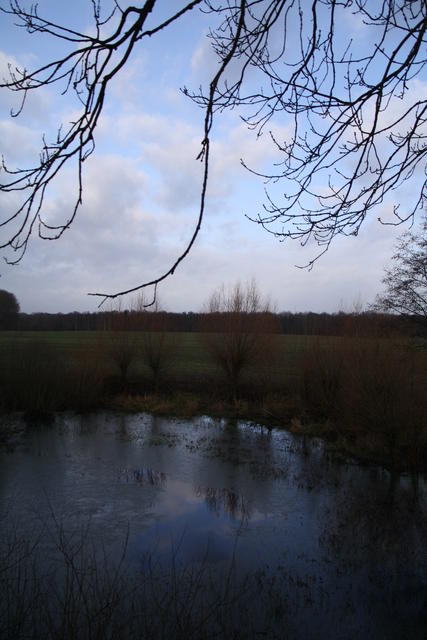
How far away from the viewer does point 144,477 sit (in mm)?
11102

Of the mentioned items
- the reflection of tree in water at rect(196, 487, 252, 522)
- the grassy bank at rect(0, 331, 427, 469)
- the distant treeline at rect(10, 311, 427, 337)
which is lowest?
the reflection of tree in water at rect(196, 487, 252, 522)

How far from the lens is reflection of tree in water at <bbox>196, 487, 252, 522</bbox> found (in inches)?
356

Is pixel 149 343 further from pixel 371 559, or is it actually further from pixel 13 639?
pixel 13 639

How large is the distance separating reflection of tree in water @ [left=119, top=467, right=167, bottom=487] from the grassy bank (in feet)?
18.2

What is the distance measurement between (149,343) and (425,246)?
478 inches


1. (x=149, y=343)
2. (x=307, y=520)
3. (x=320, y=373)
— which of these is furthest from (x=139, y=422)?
(x=307, y=520)

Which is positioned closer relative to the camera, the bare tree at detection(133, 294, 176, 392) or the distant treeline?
the distant treeline

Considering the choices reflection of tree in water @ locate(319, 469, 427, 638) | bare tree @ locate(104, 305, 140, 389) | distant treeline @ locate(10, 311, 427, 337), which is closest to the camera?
reflection of tree in water @ locate(319, 469, 427, 638)

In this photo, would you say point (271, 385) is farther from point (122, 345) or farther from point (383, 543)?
point (383, 543)

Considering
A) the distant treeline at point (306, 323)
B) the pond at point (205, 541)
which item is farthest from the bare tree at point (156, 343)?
the pond at point (205, 541)

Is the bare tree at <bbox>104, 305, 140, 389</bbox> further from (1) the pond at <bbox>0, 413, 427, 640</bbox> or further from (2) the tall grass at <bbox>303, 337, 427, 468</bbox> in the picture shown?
(2) the tall grass at <bbox>303, 337, 427, 468</bbox>

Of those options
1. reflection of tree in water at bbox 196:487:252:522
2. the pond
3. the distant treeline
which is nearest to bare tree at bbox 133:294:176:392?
the distant treeline

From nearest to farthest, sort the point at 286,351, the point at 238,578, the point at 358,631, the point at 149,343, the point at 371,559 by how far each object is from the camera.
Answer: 1. the point at 358,631
2. the point at 238,578
3. the point at 371,559
4. the point at 286,351
5. the point at 149,343

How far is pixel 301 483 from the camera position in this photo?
10.9 m
